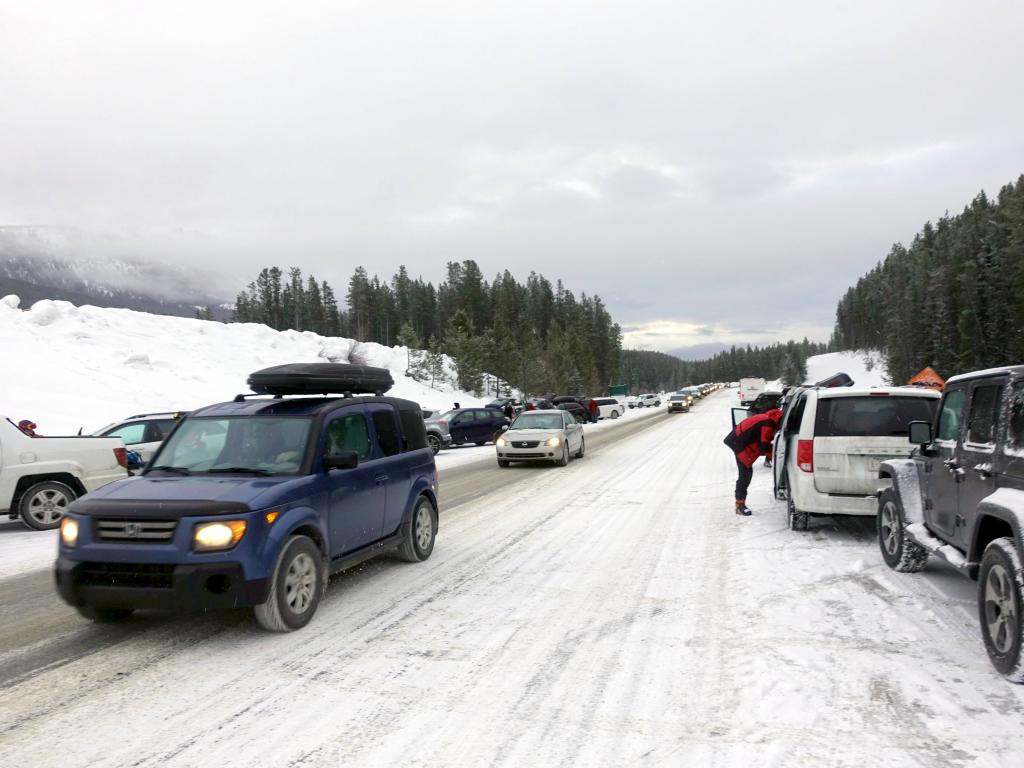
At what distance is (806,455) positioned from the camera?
8.05m

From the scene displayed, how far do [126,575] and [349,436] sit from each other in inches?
83.9

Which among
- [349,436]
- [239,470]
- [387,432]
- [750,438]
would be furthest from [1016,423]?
[750,438]

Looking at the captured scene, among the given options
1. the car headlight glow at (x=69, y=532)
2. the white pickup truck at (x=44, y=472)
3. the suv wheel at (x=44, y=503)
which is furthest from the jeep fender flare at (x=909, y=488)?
the suv wheel at (x=44, y=503)

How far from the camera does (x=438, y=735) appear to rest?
3479mm

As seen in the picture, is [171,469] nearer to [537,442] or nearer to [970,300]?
[537,442]

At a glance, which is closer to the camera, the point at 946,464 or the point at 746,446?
the point at 946,464

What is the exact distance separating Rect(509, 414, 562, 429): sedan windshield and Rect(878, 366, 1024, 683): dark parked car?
12354 millimetres

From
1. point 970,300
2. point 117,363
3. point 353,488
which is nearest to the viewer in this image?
point 353,488

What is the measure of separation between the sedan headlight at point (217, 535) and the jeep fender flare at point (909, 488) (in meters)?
5.75

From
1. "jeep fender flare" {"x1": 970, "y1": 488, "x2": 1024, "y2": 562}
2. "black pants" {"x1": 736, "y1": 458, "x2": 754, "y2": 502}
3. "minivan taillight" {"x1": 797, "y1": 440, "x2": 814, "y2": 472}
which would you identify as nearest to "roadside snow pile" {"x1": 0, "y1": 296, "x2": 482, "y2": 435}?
"black pants" {"x1": 736, "y1": 458, "x2": 754, "y2": 502}

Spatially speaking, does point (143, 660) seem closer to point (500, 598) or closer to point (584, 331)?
point (500, 598)

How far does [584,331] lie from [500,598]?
120133mm

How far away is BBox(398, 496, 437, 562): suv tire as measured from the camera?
7184 mm

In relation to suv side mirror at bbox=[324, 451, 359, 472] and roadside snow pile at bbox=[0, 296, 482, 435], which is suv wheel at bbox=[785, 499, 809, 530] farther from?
roadside snow pile at bbox=[0, 296, 482, 435]
